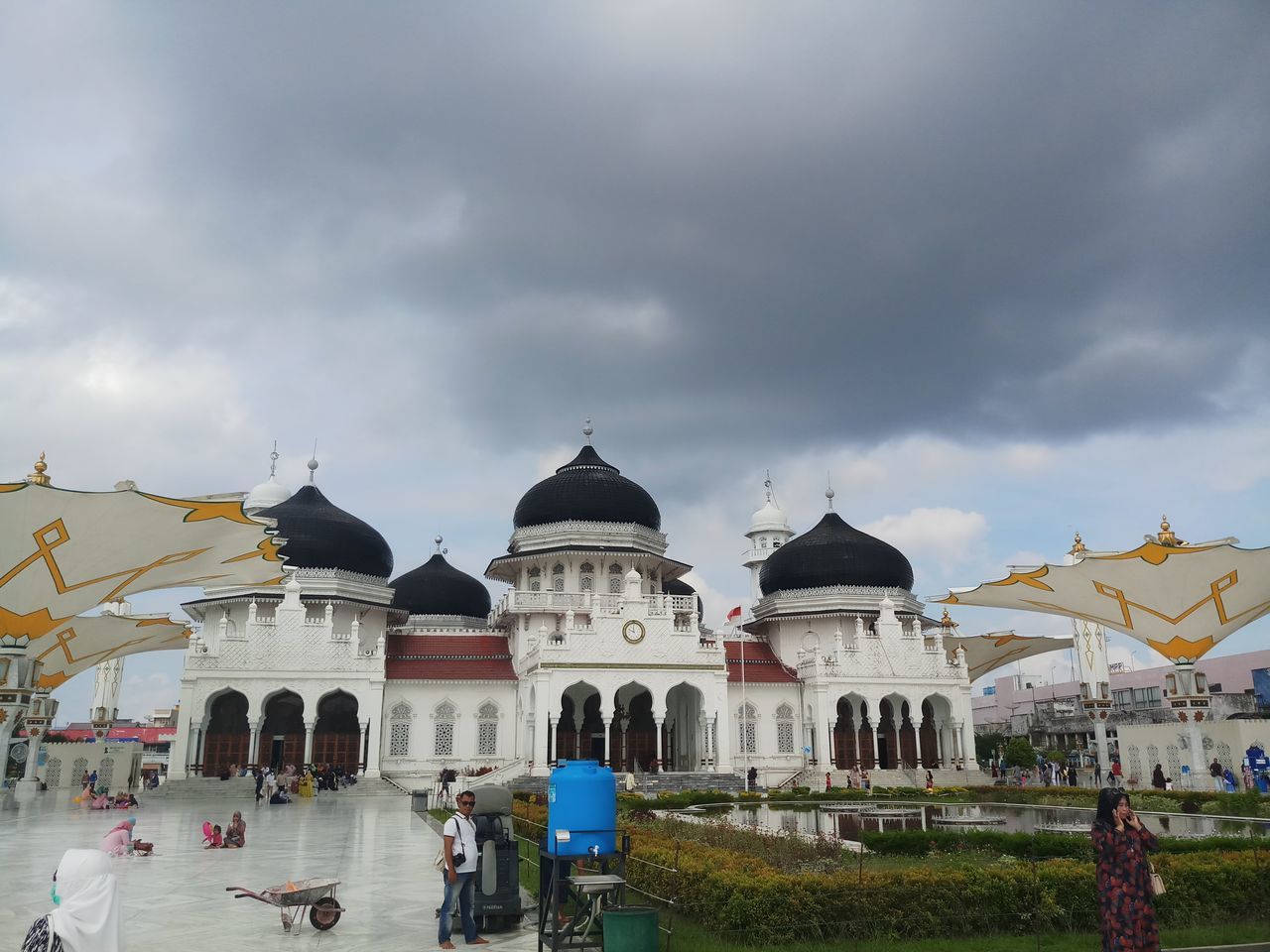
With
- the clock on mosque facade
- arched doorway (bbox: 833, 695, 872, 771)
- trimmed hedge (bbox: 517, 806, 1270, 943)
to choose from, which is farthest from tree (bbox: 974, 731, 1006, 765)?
trimmed hedge (bbox: 517, 806, 1270, 943)

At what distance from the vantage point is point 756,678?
39812mm

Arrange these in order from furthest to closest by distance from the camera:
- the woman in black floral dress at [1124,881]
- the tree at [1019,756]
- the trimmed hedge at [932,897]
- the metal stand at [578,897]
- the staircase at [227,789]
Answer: the tree at [1019,756] → the staircase at [227,789] → the trimmed hedge at [932,897] → the metal stand at [578,897] → the woman in black floral dress at [1124,881]

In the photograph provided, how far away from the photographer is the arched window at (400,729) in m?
37.0

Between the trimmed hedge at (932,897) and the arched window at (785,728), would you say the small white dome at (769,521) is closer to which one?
the arched window at (785,728)

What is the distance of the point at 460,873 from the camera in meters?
8.91

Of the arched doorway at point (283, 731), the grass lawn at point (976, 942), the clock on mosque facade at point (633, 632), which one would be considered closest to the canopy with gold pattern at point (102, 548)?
the arched doorway at point (283, 731)

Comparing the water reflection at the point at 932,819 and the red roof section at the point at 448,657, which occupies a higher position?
the red roof section at the point at 448,657

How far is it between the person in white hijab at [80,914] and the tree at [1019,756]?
186 ft

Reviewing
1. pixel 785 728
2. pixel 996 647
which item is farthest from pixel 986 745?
pixel 785 728

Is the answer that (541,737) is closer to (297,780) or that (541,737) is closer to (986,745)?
(297,780)

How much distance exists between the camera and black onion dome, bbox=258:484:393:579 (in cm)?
3994

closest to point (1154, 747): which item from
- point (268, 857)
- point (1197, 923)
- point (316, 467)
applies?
point (1197, 923)

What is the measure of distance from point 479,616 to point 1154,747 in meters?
30.5

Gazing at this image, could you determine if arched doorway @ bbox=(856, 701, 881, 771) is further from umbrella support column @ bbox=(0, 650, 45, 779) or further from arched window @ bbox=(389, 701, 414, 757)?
umbrella support column @ bbox=(0, 650, 45, 779)
